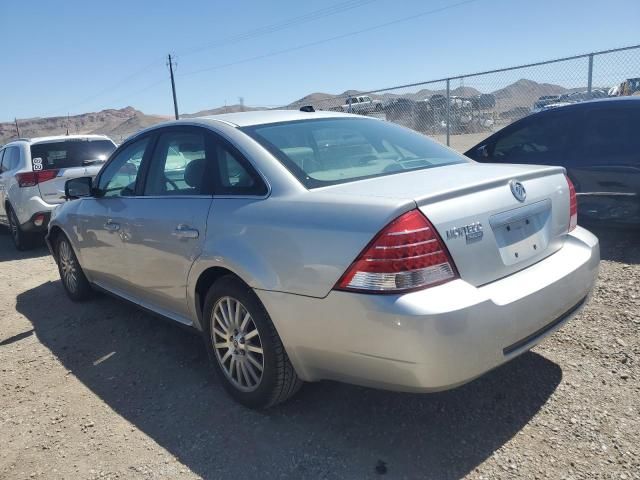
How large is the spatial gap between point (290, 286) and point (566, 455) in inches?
57.3

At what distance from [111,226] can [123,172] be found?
0.50 m

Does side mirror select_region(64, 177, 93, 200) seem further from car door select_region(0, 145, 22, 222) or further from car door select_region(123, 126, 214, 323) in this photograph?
car door select_region(0, 145, 22, 222)

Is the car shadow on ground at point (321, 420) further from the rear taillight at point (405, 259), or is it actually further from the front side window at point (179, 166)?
the front side window at point (179, 166)

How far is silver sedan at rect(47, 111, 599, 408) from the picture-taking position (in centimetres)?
222

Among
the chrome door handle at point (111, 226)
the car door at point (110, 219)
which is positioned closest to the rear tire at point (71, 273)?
the car door at point (110, 219)

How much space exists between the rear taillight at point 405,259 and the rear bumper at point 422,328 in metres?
0.04

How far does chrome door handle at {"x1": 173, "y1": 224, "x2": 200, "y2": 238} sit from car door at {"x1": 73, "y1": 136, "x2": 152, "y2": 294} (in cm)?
81

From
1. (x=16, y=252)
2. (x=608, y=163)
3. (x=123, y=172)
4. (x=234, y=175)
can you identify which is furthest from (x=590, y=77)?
(x=16, y=252)

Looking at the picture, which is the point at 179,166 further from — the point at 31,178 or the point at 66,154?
the point at 66,154

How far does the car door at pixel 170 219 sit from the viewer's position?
319cm

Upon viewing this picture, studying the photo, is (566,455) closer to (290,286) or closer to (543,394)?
(543,394)

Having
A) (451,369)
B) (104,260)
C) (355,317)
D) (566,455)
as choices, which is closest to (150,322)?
(104,260)

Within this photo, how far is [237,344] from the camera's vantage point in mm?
2980

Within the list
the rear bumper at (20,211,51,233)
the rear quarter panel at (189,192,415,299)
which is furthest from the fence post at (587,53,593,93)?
the rear bumper at (20,211,51,233)
